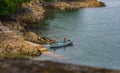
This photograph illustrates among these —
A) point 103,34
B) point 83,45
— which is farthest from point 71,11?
point 83,45

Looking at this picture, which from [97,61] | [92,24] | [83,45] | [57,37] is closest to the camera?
[97,61]

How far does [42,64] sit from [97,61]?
144 feet

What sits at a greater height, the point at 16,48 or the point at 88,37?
the point at 16,48

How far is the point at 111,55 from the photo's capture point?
5706cm

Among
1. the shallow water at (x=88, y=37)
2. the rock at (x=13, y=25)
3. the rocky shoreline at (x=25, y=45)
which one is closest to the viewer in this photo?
the rocky shoreline at (x=25, y=45)

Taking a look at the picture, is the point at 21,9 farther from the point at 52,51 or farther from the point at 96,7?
the point at 96,7

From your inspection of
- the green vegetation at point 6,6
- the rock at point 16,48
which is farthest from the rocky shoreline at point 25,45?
the green vegetation at point 6,6

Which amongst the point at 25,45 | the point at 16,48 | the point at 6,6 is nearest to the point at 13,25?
the point at 6,6

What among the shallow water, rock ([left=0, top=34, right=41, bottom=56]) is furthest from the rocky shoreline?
the shallow water

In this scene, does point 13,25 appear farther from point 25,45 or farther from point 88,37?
point 25,45

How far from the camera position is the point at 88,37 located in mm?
77438

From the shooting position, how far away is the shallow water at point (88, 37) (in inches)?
2093

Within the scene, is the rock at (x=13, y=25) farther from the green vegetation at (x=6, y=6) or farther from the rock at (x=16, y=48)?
the rock at (x=16, y=48)

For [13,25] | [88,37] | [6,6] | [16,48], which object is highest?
[6,6]
